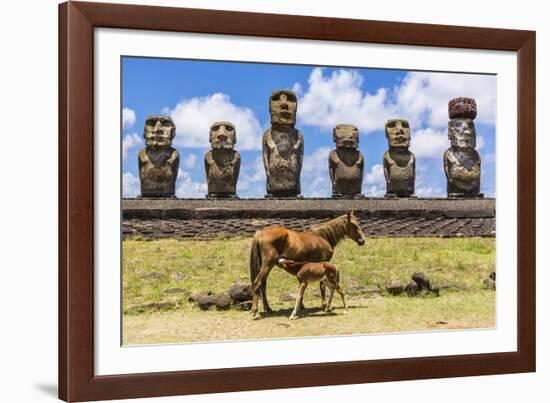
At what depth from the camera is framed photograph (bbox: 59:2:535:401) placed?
19.0 ft

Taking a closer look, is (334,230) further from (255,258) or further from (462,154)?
(462,154)

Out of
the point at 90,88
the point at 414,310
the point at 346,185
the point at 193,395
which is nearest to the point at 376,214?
the point at 346,185

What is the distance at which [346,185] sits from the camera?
650cm

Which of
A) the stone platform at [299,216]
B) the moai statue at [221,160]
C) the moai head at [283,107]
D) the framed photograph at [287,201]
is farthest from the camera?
the moai head at [283,107]

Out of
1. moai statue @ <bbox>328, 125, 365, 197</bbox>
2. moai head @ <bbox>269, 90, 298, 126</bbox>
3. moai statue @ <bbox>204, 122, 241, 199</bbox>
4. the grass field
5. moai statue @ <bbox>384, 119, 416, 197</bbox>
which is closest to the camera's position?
the grass field

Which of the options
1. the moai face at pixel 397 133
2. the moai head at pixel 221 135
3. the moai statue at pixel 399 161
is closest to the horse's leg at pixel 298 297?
the moai statue at pixel 399 161

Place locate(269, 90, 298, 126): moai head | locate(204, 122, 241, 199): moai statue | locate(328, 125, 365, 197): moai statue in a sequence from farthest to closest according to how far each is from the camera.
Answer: locate(328, 125, 365, 197): moai statue
locate(269, 90, 298, 126): moai head
locate(204, 122, 241, 199): moai statue

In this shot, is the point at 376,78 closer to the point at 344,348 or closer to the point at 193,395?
the point at 344,348

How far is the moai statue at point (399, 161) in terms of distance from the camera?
6.59 meters

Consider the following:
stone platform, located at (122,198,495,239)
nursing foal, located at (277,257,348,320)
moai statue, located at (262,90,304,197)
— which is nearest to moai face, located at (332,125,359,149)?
moai statue, located at (262,90,304,197)

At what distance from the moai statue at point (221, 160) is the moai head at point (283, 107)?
1.05ft

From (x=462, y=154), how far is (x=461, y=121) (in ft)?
0.83

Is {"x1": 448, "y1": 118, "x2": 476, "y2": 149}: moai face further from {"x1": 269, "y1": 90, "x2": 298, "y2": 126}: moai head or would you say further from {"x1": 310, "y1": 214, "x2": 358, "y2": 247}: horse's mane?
{"x1": 269, "y1": 90, "x2": 298, "y2": 126}: moai head

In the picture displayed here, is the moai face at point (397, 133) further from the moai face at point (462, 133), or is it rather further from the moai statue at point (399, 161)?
the moai face at point (462, 133)
